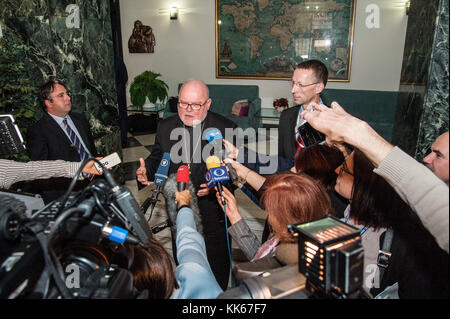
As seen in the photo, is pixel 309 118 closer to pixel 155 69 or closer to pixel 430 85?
pixel 430 85

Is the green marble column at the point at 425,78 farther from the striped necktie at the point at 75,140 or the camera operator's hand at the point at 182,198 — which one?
the striped necktie at the point at 75,140

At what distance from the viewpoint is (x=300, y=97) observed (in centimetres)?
250

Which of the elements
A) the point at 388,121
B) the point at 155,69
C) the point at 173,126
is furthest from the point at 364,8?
the point at 173,126

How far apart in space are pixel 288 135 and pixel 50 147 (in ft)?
6.35

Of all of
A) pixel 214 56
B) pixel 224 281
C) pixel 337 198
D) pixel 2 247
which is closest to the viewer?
pixel 2 247

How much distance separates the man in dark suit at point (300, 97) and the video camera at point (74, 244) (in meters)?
1.74

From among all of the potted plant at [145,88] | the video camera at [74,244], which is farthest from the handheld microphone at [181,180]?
the potted plant at [145,88]

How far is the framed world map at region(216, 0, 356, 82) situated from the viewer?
20.2 ft

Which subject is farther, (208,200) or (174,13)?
(174,13)

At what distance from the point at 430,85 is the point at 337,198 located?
0.95 m

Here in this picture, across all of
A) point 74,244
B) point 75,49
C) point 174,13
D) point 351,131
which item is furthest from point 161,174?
point 174,13

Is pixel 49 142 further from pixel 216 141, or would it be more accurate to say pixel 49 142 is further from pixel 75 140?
pixel 216 141

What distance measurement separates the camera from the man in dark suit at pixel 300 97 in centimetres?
246
